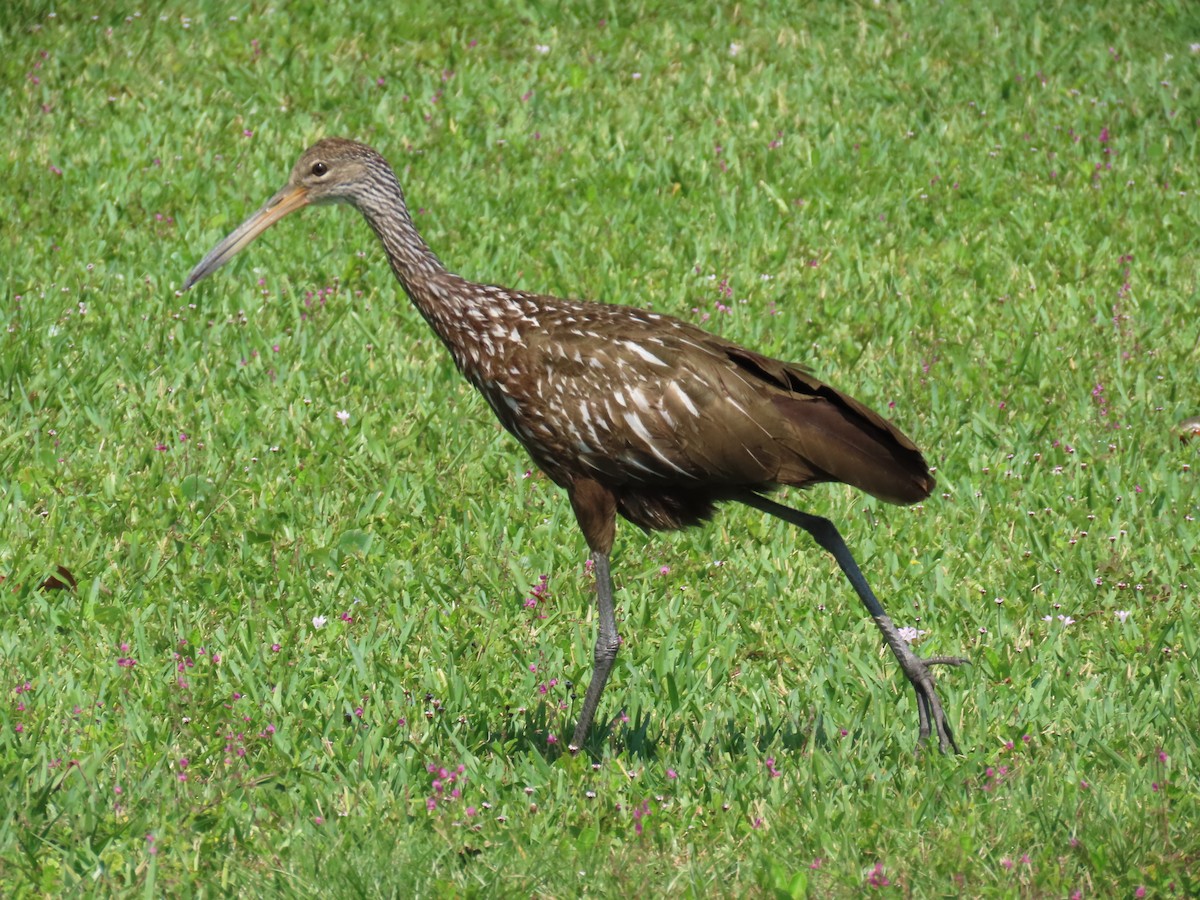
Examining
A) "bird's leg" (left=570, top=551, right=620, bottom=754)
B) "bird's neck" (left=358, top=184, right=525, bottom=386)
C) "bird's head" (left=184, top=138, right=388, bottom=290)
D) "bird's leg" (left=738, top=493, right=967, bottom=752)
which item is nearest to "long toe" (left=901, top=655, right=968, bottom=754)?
"bird's leg" (left=738, top=493, right=967, bottom=752)

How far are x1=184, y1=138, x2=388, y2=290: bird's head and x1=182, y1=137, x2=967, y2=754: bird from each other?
582mm

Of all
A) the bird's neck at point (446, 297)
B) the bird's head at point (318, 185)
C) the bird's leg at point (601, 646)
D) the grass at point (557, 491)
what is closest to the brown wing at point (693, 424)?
the bird's neck at point (446, 297)

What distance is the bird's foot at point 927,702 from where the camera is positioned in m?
4.90

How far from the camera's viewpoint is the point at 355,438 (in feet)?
23.0

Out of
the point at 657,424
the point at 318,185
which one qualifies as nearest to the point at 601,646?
the point at 657,424

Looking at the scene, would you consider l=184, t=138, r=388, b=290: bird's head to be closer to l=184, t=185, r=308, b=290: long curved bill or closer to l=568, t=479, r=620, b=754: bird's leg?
l=184, t=185, r=308, b=290: long curved bill

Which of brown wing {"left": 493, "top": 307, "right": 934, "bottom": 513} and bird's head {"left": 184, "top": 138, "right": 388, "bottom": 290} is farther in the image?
bird's head {"left": 184, "top": 138, "right": 388, "bottom": 290}

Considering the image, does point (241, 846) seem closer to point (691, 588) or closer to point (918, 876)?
point (918, 876)

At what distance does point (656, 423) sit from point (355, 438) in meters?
2.44

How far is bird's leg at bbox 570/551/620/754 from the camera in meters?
5.02

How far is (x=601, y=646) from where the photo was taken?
5.18 m

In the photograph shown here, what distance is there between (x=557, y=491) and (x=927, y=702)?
2.32 meters

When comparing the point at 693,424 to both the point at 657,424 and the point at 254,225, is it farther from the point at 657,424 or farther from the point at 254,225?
the point at 254,225

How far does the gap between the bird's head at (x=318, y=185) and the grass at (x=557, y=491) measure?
119 centimetres
